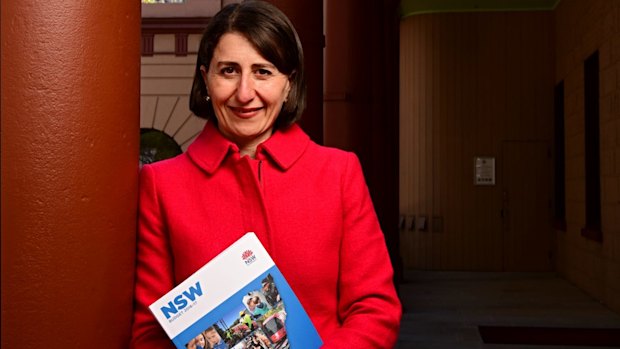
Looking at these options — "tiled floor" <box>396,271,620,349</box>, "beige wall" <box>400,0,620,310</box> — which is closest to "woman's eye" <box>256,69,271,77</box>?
"tiled floor" <box>396,271,620,349</box>

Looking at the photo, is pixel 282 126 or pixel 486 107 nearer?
pixel 282 126

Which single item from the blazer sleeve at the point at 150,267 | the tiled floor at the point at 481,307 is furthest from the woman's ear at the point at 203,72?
the tiled floor at the point at 481,307

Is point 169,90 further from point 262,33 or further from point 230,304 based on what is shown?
point 230,304

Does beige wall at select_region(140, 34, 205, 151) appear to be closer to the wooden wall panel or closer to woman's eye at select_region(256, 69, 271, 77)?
the wooden wall panel

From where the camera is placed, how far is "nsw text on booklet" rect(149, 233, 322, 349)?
1447mm

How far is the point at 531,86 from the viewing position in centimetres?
1148

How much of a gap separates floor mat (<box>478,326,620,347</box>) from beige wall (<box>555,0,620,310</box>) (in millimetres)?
1184

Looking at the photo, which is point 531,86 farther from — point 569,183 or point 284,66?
point 284,66

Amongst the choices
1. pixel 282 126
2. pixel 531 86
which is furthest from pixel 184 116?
pixel 282 126

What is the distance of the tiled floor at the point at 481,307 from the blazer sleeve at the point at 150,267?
427 centimetres

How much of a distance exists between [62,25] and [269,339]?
69cm

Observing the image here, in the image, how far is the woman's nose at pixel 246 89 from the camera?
5.12 ft

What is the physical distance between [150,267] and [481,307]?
657 cm

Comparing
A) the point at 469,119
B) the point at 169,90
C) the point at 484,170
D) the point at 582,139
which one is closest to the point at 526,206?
the point at 484,170
